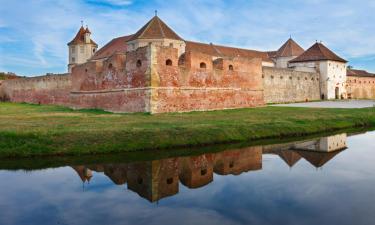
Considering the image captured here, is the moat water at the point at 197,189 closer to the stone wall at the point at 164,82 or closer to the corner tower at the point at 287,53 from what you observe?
Result: the stone wall at the point at 164,82

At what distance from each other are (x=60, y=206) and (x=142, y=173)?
258cm

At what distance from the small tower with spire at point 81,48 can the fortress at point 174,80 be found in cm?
782

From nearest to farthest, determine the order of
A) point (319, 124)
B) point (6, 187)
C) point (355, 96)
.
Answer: point (6, 187) < point (319, 124) < point (355, 96)

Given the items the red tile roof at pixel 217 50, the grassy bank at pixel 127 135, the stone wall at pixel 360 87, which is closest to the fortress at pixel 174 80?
the red tile roof at pixel 217 50

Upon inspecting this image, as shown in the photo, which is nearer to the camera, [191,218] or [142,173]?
[191,218]

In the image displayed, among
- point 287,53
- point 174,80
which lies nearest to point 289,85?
point 287,53

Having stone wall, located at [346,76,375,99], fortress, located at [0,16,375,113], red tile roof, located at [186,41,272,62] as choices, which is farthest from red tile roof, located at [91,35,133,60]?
stone wall, located at [346,76,375,99]

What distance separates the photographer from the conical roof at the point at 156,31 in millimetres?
33156

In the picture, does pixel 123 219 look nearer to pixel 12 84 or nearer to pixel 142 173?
pixel 142 173

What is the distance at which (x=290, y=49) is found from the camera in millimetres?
Result: 47625

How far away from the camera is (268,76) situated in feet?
109

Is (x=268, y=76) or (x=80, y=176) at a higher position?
(x=268, y=76)

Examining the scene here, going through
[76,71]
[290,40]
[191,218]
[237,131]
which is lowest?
[191,218]

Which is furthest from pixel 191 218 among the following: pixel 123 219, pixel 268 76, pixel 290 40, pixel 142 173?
pixel 290 40
